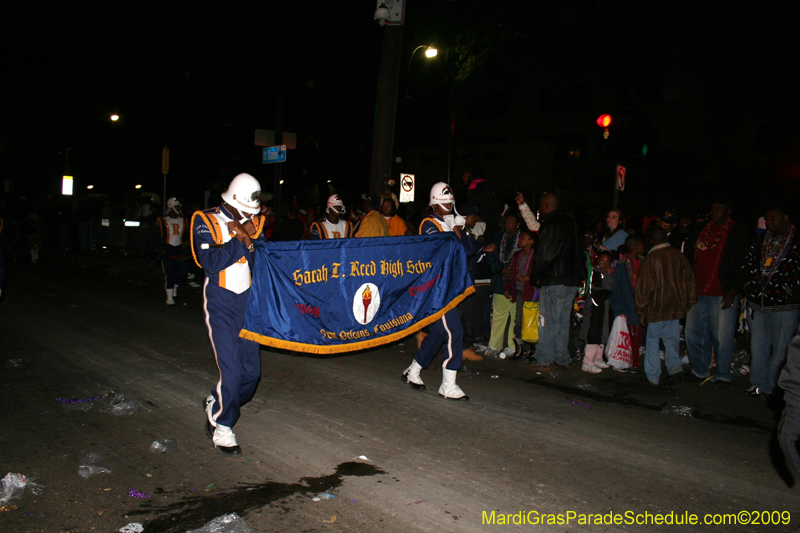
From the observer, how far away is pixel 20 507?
3.67 meters

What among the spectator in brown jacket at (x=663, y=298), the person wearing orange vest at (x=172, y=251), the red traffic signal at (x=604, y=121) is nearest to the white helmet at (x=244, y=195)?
the spectator in brown jacket at (x=663, y=298)

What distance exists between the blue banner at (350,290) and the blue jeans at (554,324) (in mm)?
1584

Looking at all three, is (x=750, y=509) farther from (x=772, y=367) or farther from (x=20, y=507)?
(x=20, y=507)

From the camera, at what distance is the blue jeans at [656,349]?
7.23 metres

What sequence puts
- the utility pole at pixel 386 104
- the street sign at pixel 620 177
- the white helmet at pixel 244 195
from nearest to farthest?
the white helmet at pixel 244 195 < the street sign at pixel 620 177 < the utility pole at pixel 386 104

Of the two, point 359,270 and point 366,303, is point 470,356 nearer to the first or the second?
point 366,303

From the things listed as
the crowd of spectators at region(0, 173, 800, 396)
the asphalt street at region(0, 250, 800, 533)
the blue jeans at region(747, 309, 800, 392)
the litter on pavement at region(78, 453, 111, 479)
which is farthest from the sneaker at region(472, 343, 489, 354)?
the litter on pavement at region(78, 453, 111, 479)

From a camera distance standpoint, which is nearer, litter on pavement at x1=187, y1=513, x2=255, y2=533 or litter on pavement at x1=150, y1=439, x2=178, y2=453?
litter on pavement at x1=187, y1=513, x2=255, y2=533

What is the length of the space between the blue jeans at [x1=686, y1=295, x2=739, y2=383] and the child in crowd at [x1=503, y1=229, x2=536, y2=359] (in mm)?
1957

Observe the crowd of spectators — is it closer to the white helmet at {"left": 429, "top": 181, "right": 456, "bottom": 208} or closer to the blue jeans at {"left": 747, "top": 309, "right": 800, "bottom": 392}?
the blue jeans at {"left": 747, "top": 309, "right": 800, "bottom": 392}

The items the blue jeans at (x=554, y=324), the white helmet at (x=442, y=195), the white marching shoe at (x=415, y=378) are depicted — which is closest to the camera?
the white helmet at (x=442, y=195)

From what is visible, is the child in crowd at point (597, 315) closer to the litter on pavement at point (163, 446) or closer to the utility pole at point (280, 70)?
the litter on pavement at point (163, 446)

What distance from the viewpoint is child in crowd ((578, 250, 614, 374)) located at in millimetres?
7809

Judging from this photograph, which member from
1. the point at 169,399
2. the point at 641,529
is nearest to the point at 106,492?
the point at 169,399
